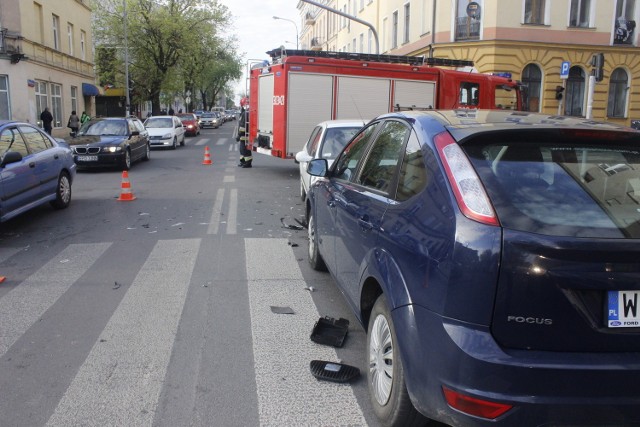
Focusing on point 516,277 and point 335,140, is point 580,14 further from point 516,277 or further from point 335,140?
point 516,277

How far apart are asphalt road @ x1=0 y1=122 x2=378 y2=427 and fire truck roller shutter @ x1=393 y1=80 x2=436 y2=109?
25.2 feet

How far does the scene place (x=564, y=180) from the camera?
263 cm

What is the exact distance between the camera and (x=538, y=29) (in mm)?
26781

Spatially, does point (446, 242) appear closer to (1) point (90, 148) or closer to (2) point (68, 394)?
(2) point (68, 394)

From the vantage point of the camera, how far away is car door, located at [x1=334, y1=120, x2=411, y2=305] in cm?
340

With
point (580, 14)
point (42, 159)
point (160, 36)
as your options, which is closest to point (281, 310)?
point (42, 159)

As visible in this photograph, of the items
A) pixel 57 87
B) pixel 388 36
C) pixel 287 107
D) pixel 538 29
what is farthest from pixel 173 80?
pixel 287 107

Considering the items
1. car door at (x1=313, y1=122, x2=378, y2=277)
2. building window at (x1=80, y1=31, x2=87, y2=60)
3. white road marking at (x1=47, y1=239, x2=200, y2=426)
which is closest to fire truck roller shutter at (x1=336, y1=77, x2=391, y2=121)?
white road marking at (x1=47, y1=239, x2=200, y2=426)

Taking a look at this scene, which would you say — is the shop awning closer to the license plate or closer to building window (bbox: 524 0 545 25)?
building window (bbox: 524 0 545 25)

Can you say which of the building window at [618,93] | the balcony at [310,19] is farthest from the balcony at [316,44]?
the building window at [618,93]

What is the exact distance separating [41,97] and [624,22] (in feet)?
101

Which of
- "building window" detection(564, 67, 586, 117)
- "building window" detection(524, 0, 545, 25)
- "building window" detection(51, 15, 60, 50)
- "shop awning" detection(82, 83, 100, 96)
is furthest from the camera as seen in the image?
"shop awning" detection(82, 83, 100, 96)

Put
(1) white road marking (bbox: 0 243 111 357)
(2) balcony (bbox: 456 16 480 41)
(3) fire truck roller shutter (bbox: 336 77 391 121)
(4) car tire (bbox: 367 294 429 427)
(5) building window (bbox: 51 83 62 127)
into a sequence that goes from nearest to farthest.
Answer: (4) car tire (bbox: 367 294 429 427), (1) white road marking (bbox: 0 243 111 357), (3) fire truck roller shutter (bbox: 336 77 391 121), (2) balcony (bbox: 456 16 480 41), (5) building window (bbox: 51 83 62 127)

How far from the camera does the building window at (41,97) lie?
1182 inches
